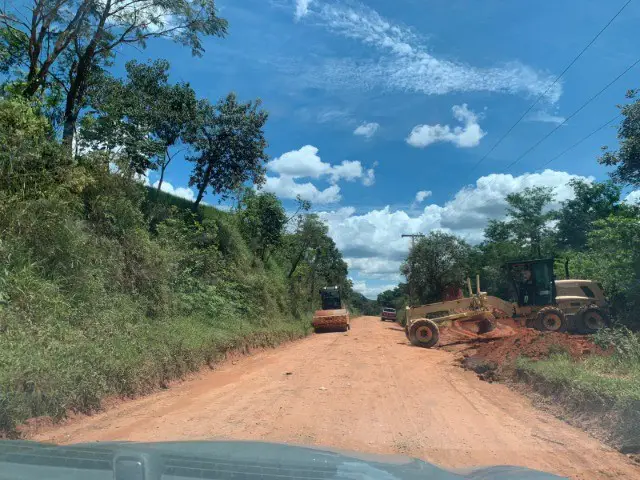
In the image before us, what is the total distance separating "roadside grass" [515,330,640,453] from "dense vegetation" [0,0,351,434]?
8.21 m

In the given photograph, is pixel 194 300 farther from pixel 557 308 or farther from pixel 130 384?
pixel 557 308

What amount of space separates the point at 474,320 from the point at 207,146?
16.0 m

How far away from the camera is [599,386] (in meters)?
8.25

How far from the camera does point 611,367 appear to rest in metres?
9.99

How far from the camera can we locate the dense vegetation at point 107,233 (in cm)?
920

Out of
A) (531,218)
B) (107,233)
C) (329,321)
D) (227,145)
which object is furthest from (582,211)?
(107,233)

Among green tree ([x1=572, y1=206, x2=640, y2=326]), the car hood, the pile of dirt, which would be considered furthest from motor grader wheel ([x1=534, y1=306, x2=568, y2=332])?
the car hood

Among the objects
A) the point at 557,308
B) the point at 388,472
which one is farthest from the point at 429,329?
the point at 388,472

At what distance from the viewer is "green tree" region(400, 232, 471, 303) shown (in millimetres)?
38969

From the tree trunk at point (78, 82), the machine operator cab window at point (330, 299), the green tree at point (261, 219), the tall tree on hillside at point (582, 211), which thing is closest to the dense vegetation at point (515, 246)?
the tall tree on hillside at point (582, 211)

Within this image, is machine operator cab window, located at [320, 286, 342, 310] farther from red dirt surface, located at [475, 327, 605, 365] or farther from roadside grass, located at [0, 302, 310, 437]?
roadside grass, located at [0, 302, 310, 437]

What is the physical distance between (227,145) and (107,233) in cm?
1203

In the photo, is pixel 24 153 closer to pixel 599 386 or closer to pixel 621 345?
pixel 599 386

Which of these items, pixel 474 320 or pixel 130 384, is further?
pixel 474 320
